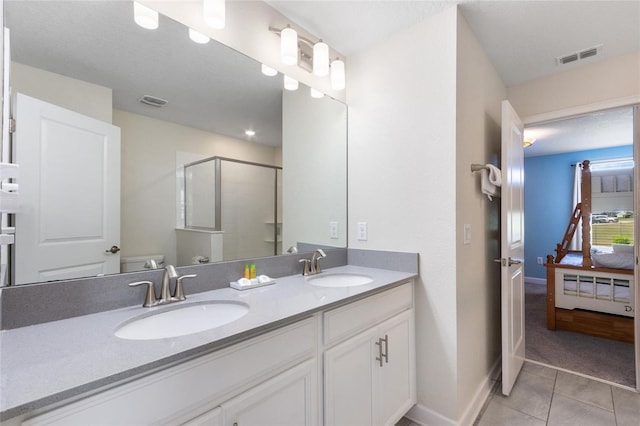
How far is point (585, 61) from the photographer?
2141mm

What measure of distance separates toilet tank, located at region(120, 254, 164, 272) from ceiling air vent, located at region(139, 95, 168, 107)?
2.07 ft

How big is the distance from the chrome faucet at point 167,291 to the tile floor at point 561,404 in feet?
5.83

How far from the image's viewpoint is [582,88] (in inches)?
87.0

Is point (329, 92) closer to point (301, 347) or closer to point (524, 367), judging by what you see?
point (301, 347)

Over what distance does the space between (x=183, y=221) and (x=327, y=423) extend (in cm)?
102

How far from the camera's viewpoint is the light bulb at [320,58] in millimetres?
1765

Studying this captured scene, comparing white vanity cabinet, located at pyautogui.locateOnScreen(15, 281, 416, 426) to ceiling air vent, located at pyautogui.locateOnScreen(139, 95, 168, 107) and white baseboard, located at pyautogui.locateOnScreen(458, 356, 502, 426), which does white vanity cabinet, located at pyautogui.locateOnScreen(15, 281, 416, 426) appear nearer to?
white baseboard, located at pyautogui.locateOnScreen(458, 356, 502, 426)

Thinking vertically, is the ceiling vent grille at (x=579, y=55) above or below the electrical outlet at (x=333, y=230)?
above

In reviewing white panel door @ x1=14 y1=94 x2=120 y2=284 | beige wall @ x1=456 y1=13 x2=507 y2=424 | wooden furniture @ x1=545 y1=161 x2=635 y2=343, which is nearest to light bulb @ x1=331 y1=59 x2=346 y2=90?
beige wall @ x1=456 y1=13 x2=507 y2=424

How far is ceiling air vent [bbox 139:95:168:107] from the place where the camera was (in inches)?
47.6

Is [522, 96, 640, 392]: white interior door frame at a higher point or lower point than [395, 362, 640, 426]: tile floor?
higher

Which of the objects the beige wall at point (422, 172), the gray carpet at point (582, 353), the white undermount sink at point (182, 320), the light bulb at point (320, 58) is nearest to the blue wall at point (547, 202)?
the gray carpet at point (582, 353)

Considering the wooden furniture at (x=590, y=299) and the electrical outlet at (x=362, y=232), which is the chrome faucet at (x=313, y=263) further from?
the wooden furniture at (x=590, y=299)

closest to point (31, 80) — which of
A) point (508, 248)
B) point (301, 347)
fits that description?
point (301, 347)
